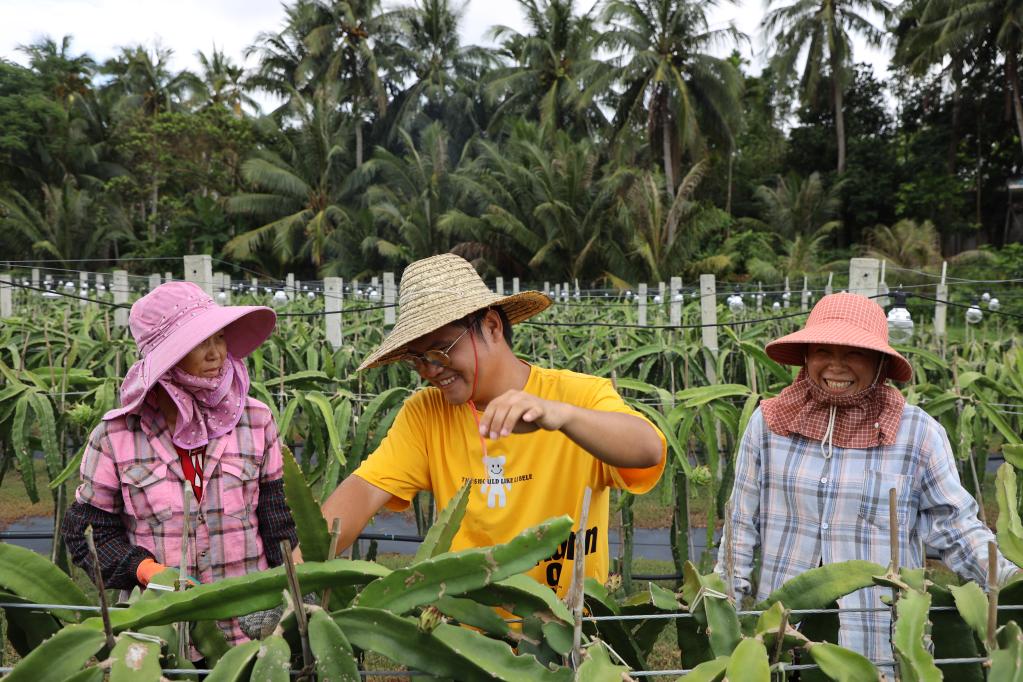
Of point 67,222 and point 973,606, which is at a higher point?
point 67,222

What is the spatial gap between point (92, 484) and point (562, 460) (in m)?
0.88

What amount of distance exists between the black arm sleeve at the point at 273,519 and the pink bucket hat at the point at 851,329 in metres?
1.08

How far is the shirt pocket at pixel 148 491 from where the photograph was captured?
1691mm

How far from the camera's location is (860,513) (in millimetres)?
1747

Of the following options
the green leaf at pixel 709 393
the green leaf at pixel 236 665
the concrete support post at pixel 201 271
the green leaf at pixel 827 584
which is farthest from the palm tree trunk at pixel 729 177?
the green leaf at pixel 236 665

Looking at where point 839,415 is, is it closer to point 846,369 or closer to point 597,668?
point 846,369

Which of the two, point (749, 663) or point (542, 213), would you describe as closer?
point (749, 663)

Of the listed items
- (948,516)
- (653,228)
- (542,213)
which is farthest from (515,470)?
(542,213)

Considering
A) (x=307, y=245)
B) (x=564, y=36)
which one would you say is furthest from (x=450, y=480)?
(x=564, y=36)

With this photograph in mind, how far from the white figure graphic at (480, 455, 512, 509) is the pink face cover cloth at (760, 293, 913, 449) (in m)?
0.62

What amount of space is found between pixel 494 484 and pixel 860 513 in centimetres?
73

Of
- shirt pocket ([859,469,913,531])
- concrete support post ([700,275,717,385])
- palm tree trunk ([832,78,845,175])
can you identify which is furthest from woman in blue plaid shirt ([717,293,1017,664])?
palm tree trunk ([832,78,845,175])

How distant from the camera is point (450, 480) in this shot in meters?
1.62

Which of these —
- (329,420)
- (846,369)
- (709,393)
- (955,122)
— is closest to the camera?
(846,369)
